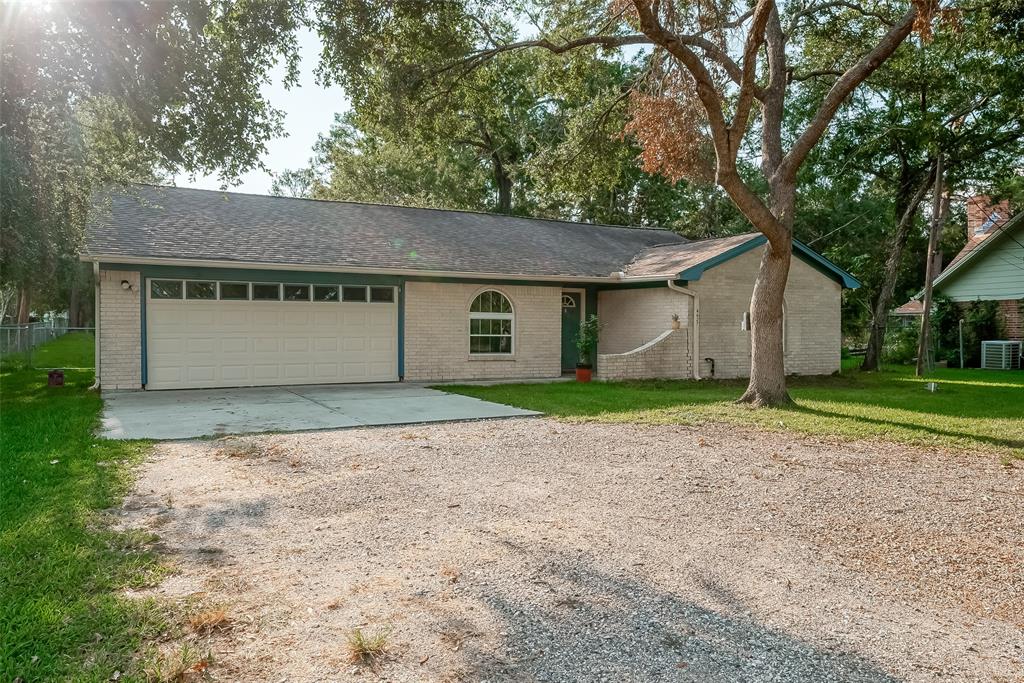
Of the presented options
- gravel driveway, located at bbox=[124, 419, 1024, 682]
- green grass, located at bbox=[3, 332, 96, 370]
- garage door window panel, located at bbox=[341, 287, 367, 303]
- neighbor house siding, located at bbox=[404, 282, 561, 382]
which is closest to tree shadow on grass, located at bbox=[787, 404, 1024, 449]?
gravel driveway, located at bbox=[124, 419, 1024, 682]

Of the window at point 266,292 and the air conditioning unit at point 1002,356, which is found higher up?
the window at point 266,292

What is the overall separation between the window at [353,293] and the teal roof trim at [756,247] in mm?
7014

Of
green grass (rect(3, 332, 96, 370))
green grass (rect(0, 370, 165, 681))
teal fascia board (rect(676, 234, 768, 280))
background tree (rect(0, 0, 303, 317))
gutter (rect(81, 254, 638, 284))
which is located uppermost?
background tree (rect(0, 0, 303, 317))

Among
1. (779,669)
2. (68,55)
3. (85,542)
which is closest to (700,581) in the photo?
(779,669)

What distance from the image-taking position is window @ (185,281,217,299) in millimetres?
13312

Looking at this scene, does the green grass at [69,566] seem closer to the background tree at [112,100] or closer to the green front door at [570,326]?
the background tree at [112,100]

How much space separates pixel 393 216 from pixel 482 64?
6.01 meters

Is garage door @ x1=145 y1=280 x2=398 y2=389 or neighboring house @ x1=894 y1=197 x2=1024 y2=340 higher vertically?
neighboring house @ x1=894 y1=197 x2=1024 y2=340

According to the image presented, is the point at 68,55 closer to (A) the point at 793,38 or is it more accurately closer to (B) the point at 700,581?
(B) the point at 700,581

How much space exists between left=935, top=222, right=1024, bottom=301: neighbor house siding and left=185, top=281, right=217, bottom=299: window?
21940mm

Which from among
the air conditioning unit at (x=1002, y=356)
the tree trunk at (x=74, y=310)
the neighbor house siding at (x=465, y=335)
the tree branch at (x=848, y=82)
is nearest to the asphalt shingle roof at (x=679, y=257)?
the neighbor house siding at (x=465, y=335)

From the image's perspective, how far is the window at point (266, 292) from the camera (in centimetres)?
1390

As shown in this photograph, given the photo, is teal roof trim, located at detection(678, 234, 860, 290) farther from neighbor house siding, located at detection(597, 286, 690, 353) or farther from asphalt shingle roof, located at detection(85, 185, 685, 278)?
asphalt shingle roof, located at detection(85, 185, 685, 278)

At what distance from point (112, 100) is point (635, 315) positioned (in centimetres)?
1176
